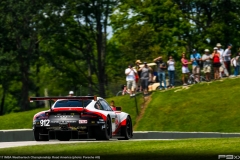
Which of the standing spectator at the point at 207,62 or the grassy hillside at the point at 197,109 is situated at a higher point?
the standing spectator at the point at 207,62

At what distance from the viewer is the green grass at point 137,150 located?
16.1 meters

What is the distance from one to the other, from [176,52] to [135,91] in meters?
26.2

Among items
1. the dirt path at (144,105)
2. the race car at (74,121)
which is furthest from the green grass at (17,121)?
the race car at (74,121)

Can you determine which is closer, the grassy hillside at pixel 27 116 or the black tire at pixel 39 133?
the black tire at pixel 39 133

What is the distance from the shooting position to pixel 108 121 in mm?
22875

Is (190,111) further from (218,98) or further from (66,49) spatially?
(66,49)

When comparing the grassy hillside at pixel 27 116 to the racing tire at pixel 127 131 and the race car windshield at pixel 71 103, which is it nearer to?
the racing tire at pixel 127 131

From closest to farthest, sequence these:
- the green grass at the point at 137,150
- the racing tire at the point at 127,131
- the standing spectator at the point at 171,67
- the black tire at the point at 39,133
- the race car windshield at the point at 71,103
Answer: the green grass at the point at 137,150 < the black tire at the point at 39,133 < the race car windshield at the point at 71,103 < the racing tire at the point at 127,131 < the standing spectator at the point at 171,67

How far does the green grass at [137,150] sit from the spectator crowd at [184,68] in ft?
64.3

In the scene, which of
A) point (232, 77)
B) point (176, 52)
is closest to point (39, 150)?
point (232, 77)

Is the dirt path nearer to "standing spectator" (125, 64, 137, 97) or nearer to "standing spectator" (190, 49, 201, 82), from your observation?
"standing spectator" (125, 64, 137, 97)

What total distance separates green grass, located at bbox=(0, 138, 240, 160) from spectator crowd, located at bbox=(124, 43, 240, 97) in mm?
19593

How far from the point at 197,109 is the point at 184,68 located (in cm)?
211

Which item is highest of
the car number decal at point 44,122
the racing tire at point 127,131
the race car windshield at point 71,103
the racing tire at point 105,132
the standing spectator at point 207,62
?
the standing spectator at point 207,62
